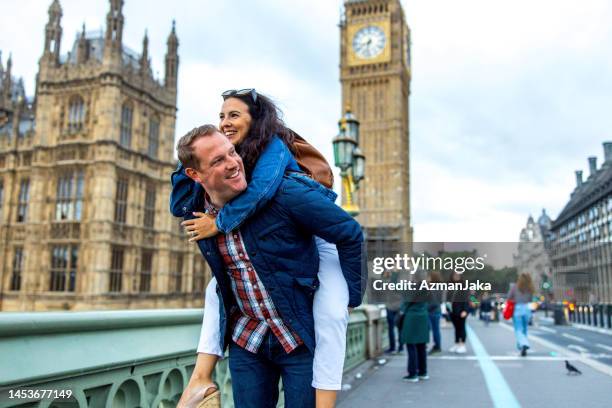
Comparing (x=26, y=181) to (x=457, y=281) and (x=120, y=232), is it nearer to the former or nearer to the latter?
(x=120, y=232)

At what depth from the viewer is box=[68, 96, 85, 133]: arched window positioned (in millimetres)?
30531

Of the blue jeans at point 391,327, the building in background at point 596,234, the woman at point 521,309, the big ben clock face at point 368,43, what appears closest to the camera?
the woman at point 521,309

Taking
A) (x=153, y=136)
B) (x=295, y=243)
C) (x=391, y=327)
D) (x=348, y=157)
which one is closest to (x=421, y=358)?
(x=391, y=327)

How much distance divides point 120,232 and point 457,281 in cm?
2815

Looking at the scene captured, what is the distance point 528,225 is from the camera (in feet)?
349

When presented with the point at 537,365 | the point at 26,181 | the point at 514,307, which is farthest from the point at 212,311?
the point at 26,181

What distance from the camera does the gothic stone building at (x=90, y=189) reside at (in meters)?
28.7

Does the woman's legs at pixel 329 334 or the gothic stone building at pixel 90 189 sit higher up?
the gothic stone building at pixel 90 189

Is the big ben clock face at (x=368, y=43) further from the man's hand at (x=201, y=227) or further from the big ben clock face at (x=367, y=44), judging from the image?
the man's hand at (x=201, y=227)

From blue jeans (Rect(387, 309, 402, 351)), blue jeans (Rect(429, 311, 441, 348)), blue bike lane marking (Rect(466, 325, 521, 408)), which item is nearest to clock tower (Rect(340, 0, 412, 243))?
blue jeans (Rect(387, 309, 402, 351))

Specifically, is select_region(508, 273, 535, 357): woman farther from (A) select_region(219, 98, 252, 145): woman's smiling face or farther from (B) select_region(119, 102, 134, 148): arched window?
(B) select_region(119, 102, 134, 148): arched window

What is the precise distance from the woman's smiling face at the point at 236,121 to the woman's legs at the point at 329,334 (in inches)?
23.0

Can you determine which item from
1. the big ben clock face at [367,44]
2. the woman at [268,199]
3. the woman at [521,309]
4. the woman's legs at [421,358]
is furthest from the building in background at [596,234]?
the woman at [268,199]

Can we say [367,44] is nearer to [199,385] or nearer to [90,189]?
[90,189]
